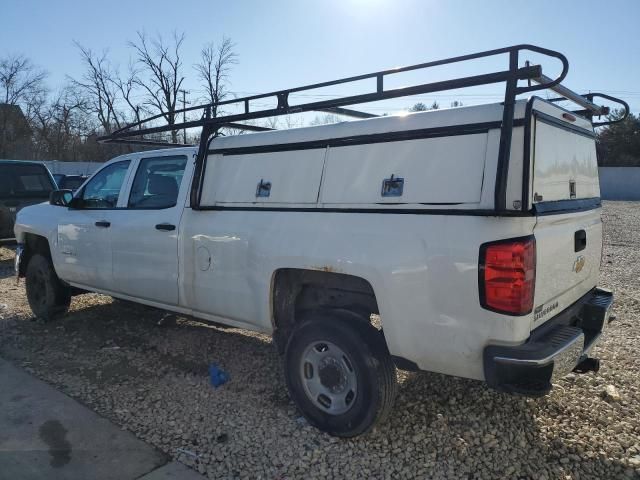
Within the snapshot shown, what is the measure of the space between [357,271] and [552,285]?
45.7 inches

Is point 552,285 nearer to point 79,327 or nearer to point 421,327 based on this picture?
point 421,327

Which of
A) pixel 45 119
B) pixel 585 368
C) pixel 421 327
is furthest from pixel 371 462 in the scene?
pixel 45 119

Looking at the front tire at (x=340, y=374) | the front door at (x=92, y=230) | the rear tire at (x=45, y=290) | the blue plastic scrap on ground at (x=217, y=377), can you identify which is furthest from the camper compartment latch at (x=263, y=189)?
the rear tire at (x=45, y=290)

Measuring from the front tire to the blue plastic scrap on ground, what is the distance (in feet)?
2.92

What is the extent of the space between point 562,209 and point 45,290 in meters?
5.75

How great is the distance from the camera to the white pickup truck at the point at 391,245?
2670 mm

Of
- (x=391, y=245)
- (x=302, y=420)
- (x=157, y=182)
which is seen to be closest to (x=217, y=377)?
(x=302, y=420)

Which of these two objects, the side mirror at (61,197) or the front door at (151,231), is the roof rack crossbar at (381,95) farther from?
the side mirror at (61,197)

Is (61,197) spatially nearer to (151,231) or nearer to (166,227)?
(151,231)

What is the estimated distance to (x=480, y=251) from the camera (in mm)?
2635

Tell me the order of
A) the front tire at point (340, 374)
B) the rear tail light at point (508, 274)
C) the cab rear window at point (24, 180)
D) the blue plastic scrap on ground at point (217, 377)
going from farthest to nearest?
the cab rear window at point (24, 180) < the blue plastic scrap on ground at point (217, 377) < the front tire at point (340, 374) < the rear tail light at point (508, 274)

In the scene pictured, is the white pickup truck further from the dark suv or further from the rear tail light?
the dark suv

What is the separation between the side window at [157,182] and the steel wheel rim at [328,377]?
1.95 m

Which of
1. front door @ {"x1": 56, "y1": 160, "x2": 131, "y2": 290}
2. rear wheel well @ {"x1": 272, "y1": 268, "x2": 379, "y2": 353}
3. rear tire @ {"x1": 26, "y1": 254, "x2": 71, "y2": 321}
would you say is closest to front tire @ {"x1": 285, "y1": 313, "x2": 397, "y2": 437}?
rear wheel well @ {"x1": 272, "y1": 268, "x2": 379, "y2": 353}
